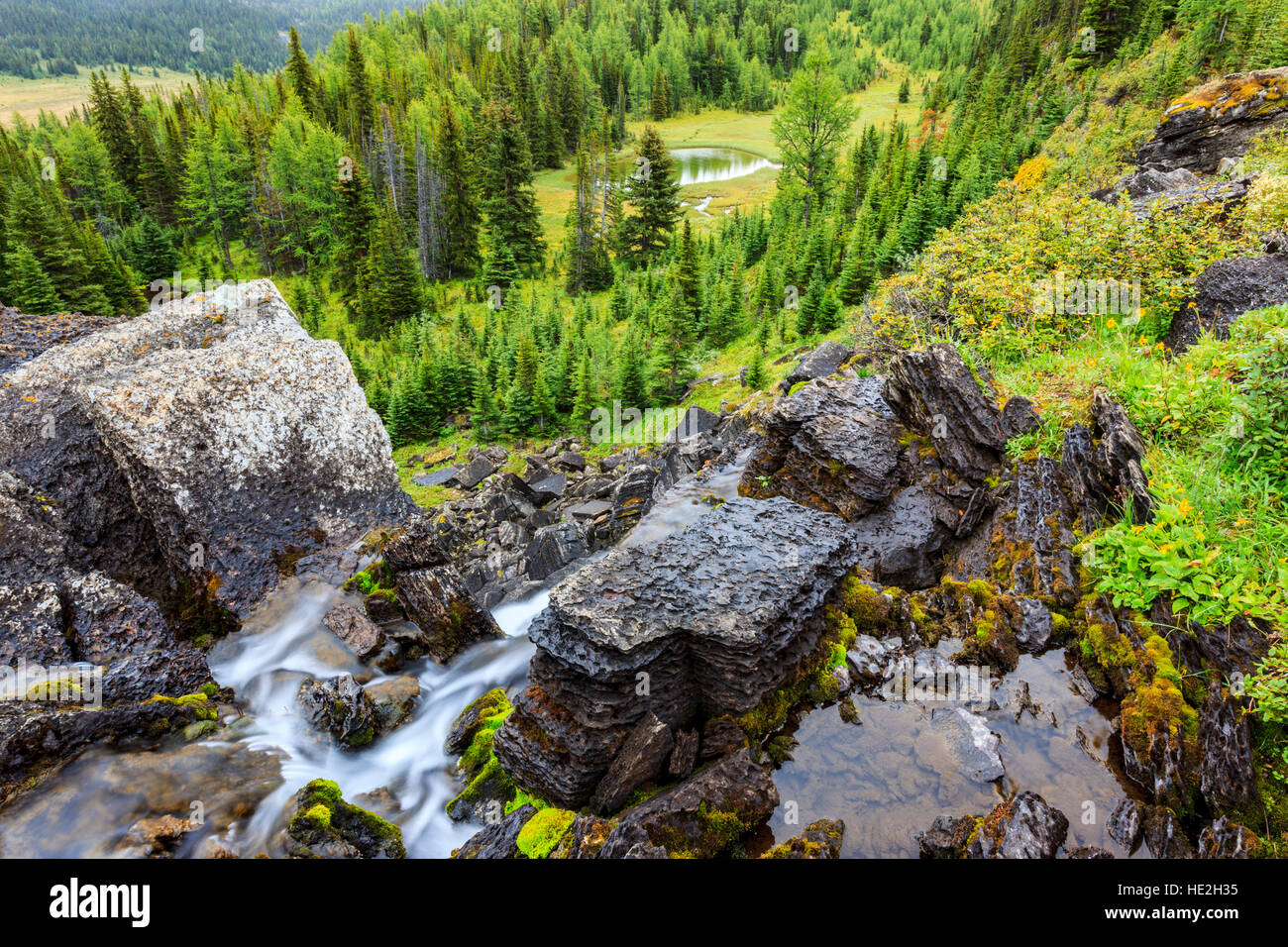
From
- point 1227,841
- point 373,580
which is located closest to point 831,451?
point 1227,841

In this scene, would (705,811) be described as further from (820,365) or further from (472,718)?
(820,365)

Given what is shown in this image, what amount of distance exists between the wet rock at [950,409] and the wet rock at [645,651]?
4.16 metres

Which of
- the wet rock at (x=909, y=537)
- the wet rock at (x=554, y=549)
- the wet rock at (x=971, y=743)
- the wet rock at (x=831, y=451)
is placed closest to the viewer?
the wet rock at (x=971, y=743)

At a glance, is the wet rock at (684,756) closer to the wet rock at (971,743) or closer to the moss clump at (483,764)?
the moss clump at (483,764)

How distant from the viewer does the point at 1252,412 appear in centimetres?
681

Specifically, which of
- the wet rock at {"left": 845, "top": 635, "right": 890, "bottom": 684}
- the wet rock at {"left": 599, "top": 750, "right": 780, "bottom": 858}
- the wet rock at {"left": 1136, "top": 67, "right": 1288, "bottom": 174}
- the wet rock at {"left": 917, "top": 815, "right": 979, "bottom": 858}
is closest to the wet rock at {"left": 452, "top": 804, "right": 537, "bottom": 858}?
the wet rock at {"left": 599, "top": 750, "right": 780, "bottom": 858}

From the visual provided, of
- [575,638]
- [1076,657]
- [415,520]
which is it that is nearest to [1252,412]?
[1076,657]

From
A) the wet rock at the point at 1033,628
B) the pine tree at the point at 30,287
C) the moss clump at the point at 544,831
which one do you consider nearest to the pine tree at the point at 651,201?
the pine tree at the point at 30,287

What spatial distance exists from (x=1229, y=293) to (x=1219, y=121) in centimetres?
2440

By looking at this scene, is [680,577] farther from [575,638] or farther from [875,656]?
[875,656]

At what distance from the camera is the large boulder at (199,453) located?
11297mm

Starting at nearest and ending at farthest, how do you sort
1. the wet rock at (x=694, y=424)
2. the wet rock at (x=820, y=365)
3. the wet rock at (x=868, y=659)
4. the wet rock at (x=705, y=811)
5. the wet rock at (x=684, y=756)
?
the wet rock at (x=705, y=811) < the wet rock at (x=684, y=756) < the wet rock at (x=868, y=659) < the wet rock at (x=820, y=365) < the wet rock at (x=694, y=424)

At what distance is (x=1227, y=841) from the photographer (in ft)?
16.6

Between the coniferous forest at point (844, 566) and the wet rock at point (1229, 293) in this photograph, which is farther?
the wet rock at point (1229, 293)
